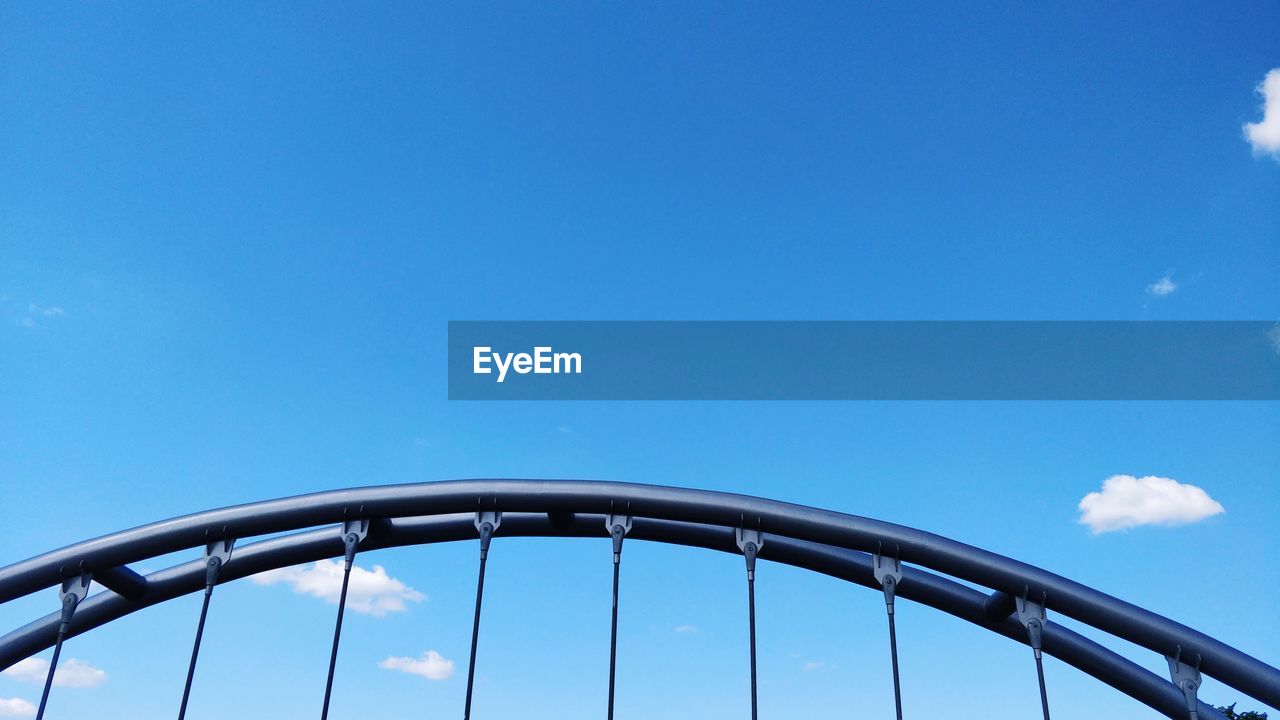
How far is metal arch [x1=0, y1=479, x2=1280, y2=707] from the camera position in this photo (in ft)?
48.2

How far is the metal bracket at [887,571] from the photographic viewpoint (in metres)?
15.2

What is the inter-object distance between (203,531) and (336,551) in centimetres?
229

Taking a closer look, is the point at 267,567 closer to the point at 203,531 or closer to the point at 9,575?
the point at 203,531

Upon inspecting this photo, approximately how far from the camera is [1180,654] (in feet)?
46.3

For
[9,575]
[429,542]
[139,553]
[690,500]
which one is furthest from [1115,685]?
[9,575]

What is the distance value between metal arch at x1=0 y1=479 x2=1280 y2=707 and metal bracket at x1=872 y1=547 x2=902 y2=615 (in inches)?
6.1

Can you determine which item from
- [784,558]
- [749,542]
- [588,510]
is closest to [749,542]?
[749,542]

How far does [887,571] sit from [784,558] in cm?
180

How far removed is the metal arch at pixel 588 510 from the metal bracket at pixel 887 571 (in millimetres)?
156

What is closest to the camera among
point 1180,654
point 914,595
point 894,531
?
point 1180,654

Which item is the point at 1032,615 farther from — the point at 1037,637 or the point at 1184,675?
the point at 1184,675

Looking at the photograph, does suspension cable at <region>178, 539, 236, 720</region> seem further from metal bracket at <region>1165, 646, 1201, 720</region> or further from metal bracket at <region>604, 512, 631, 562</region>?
metal bracket at <region>1165, 646, 1201, 720</region>

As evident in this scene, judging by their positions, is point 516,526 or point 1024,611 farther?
point 516,526

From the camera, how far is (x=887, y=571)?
15266 millimetres
